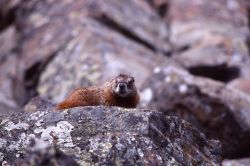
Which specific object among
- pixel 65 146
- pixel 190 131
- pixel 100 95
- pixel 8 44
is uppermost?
pixel 8 44

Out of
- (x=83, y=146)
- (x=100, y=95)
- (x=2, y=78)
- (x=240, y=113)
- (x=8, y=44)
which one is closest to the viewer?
(x=83, y=146)

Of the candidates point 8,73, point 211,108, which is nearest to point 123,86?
point 211,108

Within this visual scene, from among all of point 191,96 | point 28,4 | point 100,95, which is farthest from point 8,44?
point 100,95

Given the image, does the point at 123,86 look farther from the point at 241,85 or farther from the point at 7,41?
the point at 7,41

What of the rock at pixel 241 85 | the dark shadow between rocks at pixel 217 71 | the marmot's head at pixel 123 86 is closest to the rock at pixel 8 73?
the dark shadow between rocks at pixel 217 71

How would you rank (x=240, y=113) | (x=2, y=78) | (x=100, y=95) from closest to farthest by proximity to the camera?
(x=100, y=95)
(x=240, y=113)
(x=2, y=78)

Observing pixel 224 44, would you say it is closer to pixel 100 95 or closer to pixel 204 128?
pixel 204 128

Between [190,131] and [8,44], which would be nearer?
[190,131]
